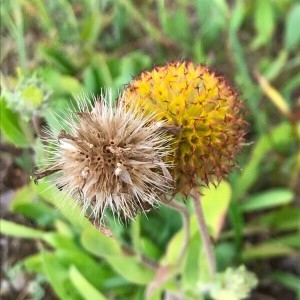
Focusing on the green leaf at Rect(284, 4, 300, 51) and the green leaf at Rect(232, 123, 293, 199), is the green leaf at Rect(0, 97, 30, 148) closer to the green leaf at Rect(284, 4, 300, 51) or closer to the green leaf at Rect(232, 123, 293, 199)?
the green leaf at Rect(232, 123, 293, 199)

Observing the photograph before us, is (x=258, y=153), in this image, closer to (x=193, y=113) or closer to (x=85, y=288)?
(x=85, y=288)

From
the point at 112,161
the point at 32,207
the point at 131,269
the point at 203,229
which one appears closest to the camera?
the point at 112,161

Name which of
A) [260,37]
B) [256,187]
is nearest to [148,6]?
[260,37]

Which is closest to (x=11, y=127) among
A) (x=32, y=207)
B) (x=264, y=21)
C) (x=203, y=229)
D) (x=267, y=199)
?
(x=32, y=207)

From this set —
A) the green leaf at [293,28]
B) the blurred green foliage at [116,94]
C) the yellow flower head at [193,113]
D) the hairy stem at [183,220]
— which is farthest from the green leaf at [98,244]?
the green leaf at [293,28]

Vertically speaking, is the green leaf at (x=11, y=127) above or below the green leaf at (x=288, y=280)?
above

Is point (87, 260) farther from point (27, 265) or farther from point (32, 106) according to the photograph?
point (32, 106)

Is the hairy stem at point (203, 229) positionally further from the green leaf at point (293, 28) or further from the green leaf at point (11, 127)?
the green leaf at point (293, 28)
